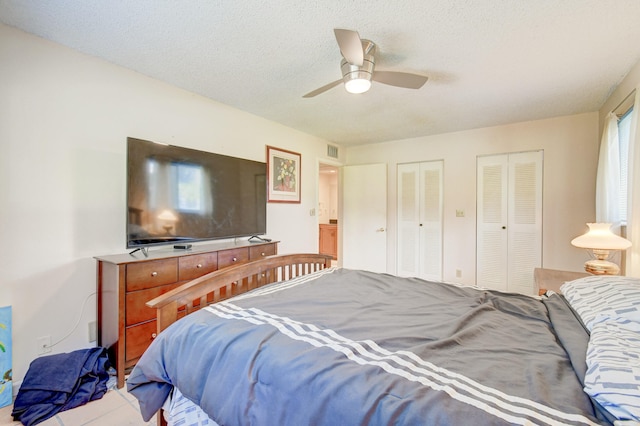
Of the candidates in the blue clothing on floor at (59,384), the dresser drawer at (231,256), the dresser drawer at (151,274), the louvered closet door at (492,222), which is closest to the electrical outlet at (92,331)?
the blue clothing on floor at (59,384)

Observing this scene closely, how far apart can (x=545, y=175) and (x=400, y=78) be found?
280 cm

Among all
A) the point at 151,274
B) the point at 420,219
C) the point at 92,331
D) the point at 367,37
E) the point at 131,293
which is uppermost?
the point at 367,37

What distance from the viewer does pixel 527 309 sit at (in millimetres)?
1380

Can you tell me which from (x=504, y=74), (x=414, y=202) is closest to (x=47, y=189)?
(x=504, y=74)

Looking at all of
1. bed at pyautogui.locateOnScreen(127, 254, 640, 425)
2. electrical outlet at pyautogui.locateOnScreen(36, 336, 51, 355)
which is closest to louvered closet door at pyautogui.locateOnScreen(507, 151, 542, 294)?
bed at pyautogui.locateOnScreen(127, 254, 640, 425)

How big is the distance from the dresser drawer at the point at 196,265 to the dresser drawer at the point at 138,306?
203 millimetres

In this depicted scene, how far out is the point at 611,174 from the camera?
2600 mm

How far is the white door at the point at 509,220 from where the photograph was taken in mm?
3588

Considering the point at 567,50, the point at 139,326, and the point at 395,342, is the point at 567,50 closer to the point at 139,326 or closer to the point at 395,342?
the point at 395,342

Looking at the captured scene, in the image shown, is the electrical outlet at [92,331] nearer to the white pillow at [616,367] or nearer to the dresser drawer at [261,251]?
the dresser drawer at [261,251]

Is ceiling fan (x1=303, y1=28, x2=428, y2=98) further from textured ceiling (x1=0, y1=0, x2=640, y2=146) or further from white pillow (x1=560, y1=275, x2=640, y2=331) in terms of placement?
white pillow (x1=560, y1=275, x2=640, y2=331)

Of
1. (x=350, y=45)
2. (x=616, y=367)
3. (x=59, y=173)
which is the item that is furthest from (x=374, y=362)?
(x=59, y=173)

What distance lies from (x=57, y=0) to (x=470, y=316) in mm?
2731

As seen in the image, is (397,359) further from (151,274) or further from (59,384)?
(59,384)
